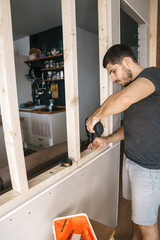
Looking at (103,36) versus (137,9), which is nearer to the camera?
(103,36)

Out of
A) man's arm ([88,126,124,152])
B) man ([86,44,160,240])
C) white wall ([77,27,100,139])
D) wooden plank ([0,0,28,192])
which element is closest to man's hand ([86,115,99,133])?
man ([86,44,160,240])

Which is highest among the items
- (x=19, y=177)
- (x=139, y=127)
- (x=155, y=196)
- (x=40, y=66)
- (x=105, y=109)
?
(x=40, y=66)

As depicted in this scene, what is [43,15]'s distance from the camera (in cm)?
343

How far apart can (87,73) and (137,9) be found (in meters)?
2.53

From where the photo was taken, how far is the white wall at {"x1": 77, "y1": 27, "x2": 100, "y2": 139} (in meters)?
4.29

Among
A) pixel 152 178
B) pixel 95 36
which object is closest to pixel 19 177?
pixel 152 178

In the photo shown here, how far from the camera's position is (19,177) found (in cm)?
92

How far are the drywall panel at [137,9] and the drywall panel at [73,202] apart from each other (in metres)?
1.48

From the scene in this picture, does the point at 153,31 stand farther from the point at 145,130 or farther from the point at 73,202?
the point at 73,202

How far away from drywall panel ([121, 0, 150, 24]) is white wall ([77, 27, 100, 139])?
197 cm

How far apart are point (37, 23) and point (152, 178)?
386 centimetres

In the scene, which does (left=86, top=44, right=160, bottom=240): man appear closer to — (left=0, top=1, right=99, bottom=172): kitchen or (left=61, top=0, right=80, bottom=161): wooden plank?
(left=61, top=0, right=80, bottom=161): wooden plank

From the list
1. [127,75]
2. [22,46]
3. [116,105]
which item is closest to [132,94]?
[116,105]

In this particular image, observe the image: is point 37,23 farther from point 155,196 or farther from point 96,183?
point 155,196
